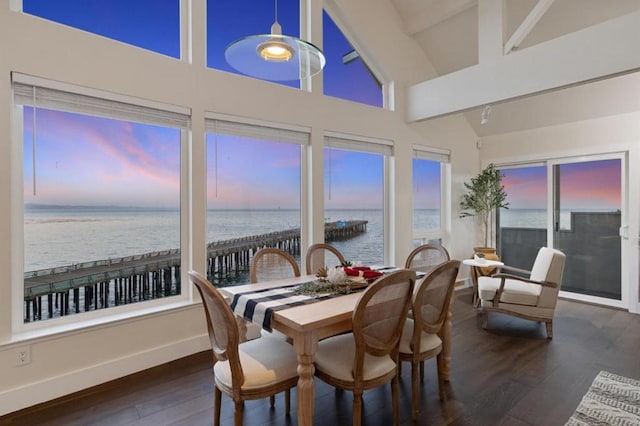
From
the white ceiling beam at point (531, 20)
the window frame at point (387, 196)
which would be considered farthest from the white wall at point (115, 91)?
the white ceiling beam at point (531, 20)

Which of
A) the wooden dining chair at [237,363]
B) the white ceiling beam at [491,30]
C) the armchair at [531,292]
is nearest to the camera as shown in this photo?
the wooden dining chair at [237,363]

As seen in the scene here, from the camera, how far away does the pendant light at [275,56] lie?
6.47 feet

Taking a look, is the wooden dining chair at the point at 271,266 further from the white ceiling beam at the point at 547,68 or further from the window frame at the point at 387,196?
the white ceiling beam at the point at 547,68

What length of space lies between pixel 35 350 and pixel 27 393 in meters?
0.28

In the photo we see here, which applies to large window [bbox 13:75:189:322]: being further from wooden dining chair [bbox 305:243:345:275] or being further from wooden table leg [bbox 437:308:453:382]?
wooden table leg [bbox 437:308:453:382]

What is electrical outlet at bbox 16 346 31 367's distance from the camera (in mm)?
2316

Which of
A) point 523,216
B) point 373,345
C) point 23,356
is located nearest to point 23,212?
point 23,356

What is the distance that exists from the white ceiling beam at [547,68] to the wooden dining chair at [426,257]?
1797 millimetres

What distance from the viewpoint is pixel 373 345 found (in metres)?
1.85

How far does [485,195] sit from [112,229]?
16.8ft

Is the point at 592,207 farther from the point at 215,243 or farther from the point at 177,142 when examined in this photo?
the point at 177,142

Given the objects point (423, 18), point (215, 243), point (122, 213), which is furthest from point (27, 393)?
point (423, 18)

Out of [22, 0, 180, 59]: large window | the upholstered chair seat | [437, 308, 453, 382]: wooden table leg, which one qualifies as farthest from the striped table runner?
[22, 0, 180, 59]: large window

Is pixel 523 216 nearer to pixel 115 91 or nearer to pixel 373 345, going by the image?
pixel 373 345
